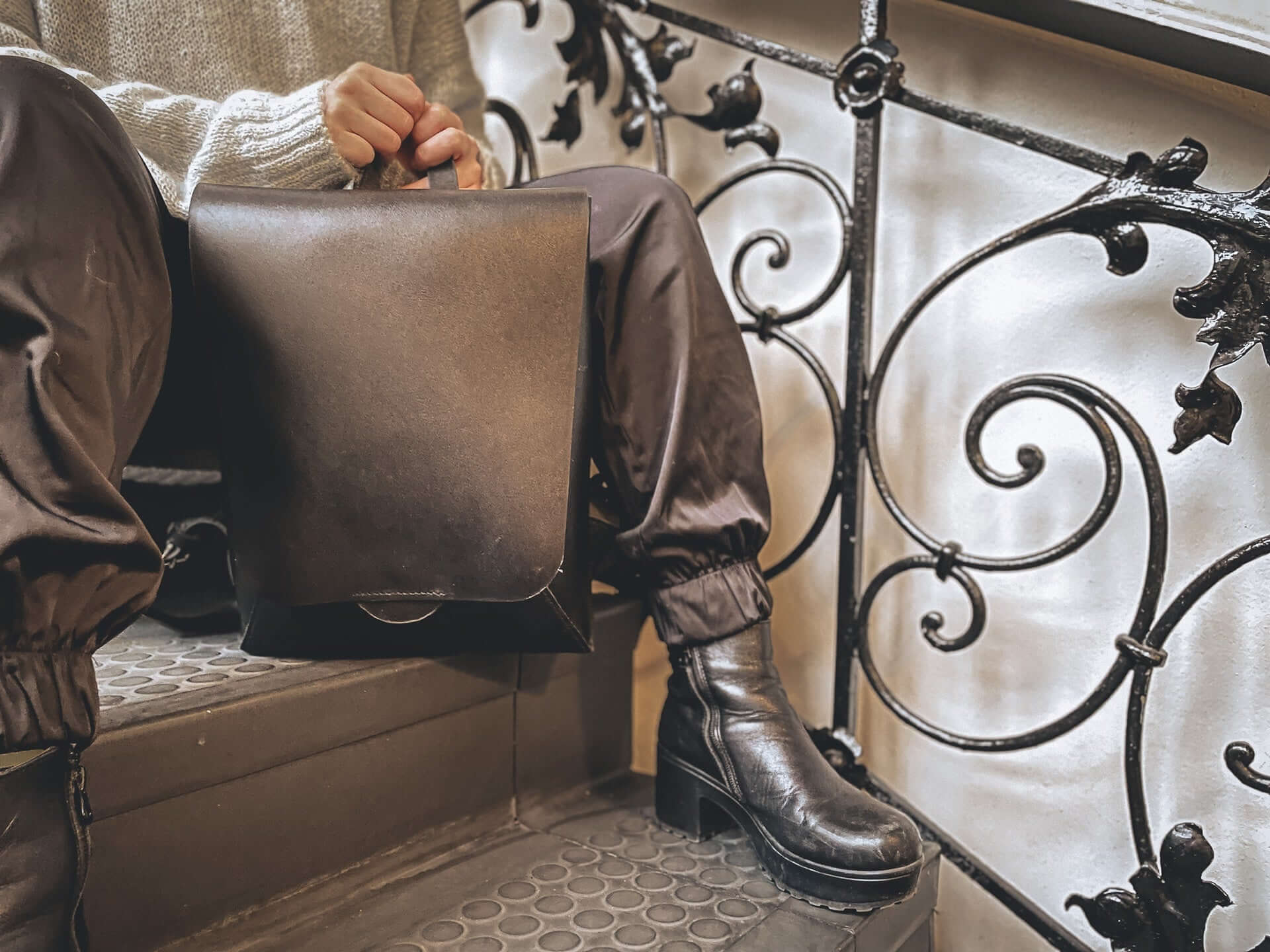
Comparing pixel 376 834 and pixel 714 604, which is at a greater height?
pixel 714 604

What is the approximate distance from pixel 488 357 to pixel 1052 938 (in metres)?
0.72

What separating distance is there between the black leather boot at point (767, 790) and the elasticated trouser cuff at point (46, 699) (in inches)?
16.7

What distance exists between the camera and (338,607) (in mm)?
676

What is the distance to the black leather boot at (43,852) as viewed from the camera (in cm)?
46

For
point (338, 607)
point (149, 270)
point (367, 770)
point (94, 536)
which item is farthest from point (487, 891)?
point (149, 270)

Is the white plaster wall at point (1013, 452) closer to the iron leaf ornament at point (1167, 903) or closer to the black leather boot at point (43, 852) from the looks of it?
the iron leaf ornament at point (1167, 903)

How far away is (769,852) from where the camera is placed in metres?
0.70

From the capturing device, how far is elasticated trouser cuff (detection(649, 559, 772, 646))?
2.36 ft

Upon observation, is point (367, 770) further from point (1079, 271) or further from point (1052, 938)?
point (1079, 271)

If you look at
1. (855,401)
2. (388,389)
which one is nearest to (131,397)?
(388,389)

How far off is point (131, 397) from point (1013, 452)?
0.78 m

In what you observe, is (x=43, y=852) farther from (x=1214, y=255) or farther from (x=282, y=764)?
(x=1214, y=255)

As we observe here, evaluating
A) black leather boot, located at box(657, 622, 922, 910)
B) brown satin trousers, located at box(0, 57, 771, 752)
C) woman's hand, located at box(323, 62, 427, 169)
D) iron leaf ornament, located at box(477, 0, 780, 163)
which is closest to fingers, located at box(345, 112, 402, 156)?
woman's hand, located at box(323, 62, 427, 169)

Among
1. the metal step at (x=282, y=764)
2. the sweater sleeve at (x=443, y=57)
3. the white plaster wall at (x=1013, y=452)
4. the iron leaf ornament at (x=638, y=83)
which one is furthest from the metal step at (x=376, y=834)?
the sweater sleeve at (x=443, y=57)
